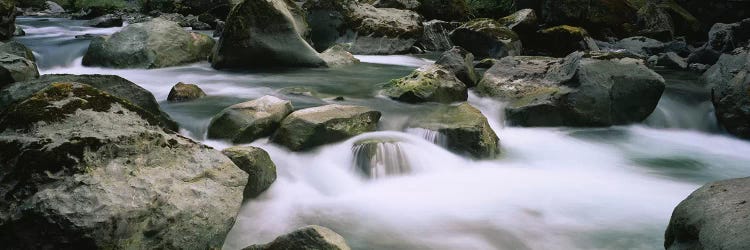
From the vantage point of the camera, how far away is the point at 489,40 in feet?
46.3

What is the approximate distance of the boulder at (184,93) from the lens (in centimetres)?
788

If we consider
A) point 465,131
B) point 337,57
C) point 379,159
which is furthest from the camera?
point 337,57

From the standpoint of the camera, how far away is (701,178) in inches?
254

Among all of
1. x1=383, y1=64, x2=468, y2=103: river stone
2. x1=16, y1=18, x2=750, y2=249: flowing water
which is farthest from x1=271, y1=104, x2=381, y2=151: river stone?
x1=383, y1=64, x2=468, y2=103: river stone

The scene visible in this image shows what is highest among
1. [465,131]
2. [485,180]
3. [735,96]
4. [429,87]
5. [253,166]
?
[735,96]

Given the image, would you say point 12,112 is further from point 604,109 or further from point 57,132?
point 604,109

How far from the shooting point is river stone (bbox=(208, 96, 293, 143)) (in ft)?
18.8

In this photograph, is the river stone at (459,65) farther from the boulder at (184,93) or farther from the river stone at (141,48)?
the river stone at (141,48)

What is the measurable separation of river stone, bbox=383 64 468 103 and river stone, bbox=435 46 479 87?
368 mm

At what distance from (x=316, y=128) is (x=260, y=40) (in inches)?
209

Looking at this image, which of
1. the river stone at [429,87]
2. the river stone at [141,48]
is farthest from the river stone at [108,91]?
the river stone at [141,48]

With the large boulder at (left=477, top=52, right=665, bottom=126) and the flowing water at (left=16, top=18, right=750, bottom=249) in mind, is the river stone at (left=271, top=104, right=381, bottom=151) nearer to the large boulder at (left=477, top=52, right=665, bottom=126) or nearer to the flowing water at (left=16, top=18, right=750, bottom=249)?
the flowing water at (left=16, top=18, right=750, bottom=249)

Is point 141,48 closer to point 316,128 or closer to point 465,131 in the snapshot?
point 316,128

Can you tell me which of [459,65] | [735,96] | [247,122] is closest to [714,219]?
[247,122]
